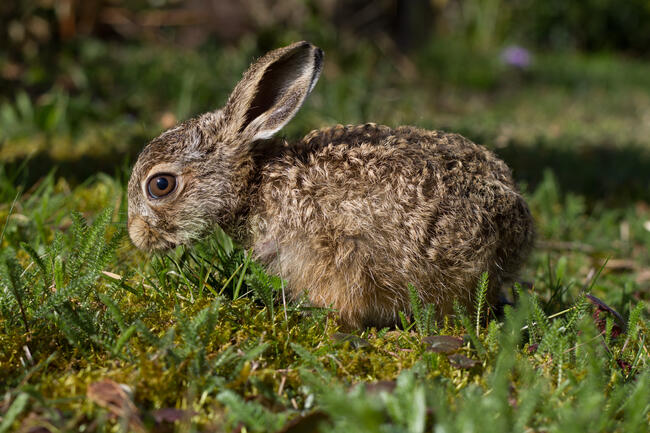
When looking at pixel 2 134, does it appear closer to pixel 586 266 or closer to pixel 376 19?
pixel 586 266

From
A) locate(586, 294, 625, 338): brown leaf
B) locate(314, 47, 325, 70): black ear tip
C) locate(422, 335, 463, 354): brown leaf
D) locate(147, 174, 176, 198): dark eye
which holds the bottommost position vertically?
locate(586, 294, 625, 338): brown leaf

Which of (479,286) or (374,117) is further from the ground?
(479,286)

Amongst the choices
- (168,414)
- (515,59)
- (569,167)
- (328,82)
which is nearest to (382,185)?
(168,414)

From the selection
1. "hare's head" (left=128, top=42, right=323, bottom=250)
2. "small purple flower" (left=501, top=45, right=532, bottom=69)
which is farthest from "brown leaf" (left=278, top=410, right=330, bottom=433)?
"small purple flower" (left=501, top=45, right=532, bottom=69)

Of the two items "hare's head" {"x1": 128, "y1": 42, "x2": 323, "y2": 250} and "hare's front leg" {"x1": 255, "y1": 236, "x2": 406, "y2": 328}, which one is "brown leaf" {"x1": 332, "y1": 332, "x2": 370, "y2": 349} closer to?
"hare's front leg" {"x1": 255, "y1": 236, "x2": 406, "y2": 328}

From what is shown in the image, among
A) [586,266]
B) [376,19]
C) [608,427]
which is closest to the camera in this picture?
[608,427]

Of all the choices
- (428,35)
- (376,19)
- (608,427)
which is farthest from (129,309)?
(428,35)
